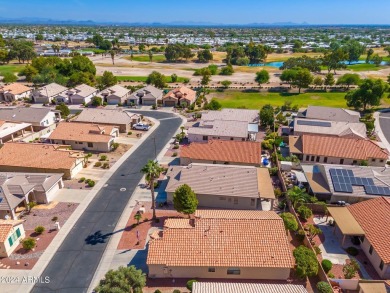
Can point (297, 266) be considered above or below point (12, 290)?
above

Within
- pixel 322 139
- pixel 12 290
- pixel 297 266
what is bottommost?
pixel 12 290

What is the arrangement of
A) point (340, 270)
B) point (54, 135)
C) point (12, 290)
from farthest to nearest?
point (54, 135), point (340, 270), point (12, 290)

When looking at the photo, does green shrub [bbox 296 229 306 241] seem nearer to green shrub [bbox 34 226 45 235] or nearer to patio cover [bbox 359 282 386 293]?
patio cover [bbox 359 282 386 293]

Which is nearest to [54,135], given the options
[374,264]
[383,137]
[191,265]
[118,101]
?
[118,101]

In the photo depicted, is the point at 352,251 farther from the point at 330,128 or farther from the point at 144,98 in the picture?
the point at 144,98

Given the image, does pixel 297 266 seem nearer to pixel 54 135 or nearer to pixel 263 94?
pixel 54 135

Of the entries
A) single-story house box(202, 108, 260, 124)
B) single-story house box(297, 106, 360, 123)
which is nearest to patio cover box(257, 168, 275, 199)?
single-story house box(202, 108, 260, 124)

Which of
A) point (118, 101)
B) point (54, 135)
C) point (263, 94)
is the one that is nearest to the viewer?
point (54, 135)

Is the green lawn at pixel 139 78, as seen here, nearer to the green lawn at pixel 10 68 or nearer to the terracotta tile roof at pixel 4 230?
the green lawn at pixel 10 68
